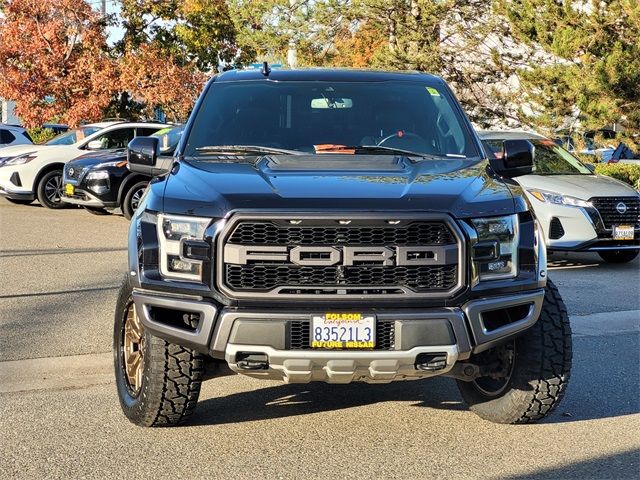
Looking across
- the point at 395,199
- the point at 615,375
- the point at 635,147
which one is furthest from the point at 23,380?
the point at 635,147

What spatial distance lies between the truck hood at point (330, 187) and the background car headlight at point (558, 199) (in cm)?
673

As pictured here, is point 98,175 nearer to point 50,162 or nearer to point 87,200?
point 87,200

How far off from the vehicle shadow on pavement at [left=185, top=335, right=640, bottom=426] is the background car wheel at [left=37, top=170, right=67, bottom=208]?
13.6 m

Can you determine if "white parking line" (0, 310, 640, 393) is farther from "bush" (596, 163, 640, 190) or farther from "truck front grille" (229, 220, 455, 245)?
"bush" (596, 163, 640, 190)

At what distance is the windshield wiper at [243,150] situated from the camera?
598 cm

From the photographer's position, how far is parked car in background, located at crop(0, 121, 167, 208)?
19031mm

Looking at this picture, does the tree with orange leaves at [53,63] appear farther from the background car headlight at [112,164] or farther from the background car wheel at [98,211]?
the background car headlight at [112,164]

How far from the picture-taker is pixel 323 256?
15.7 feet

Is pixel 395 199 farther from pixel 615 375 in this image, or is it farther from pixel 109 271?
pixel 109 271

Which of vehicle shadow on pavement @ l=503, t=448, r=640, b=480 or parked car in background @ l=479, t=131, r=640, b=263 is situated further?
parked car in background @ l=479, t=131, r=640, b=263

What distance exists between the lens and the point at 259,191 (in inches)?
194

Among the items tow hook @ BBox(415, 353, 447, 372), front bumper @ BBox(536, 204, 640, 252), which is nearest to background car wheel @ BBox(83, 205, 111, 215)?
front bumper @ BBox(536, 204, 640, 252)

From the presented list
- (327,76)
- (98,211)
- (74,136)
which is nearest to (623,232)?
(327,76)

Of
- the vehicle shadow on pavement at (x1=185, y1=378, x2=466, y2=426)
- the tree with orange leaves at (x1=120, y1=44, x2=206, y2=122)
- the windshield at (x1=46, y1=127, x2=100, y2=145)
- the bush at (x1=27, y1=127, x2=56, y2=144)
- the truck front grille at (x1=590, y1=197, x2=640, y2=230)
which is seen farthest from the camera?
the bush at (x1=27, y1=127, x2=56, y2=144)
